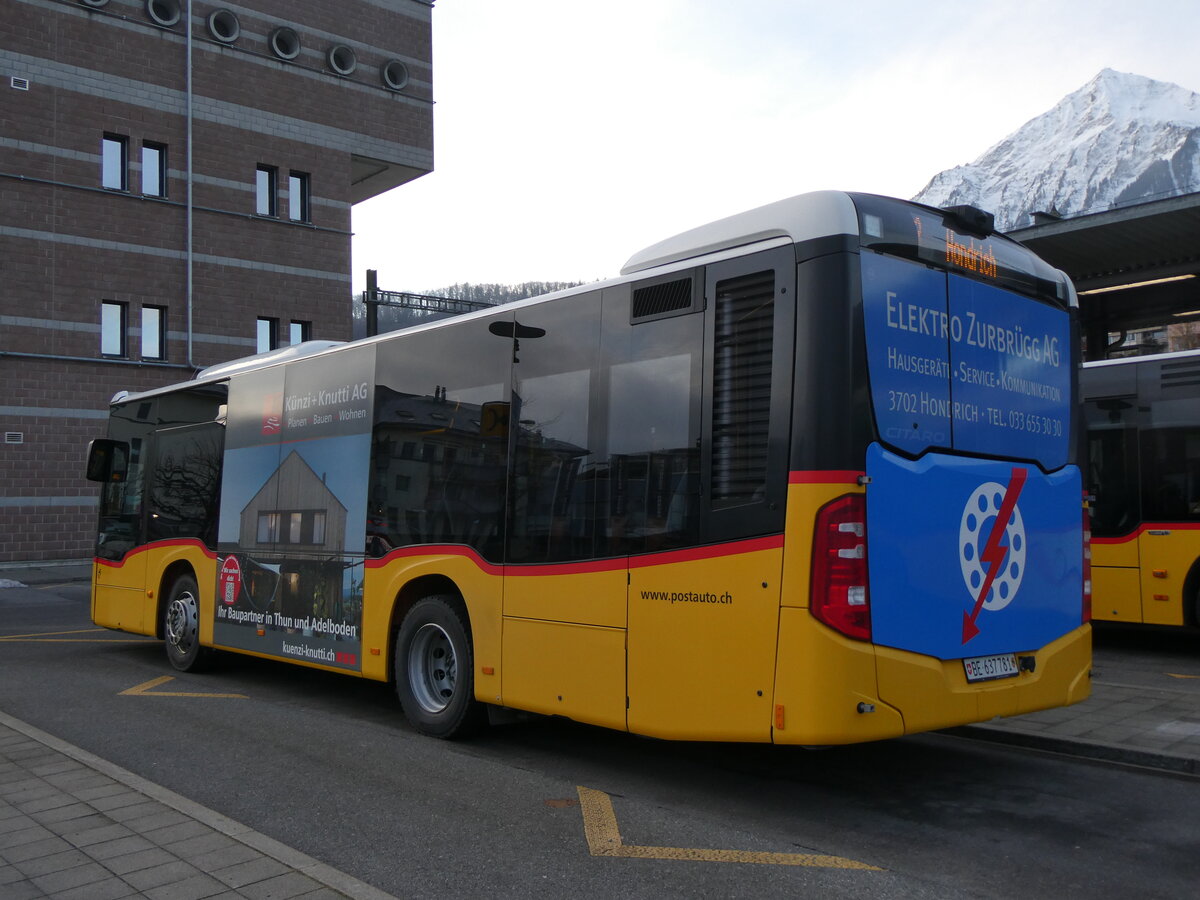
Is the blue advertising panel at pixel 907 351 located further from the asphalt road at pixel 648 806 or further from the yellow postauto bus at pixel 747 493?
the asphalt road at pixel 648 806

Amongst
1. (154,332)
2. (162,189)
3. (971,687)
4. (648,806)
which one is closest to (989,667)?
(971,687)

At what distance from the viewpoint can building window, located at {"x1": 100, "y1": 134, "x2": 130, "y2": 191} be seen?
29234 millimetres

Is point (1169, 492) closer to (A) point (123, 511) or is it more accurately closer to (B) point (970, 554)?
(B) point (970, 554)

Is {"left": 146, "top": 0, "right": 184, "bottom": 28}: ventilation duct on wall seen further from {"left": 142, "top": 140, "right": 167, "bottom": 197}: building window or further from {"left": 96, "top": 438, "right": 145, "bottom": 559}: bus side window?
{"left": 96, "top": 438, "right": 145, "bottom": 559}: bus side window

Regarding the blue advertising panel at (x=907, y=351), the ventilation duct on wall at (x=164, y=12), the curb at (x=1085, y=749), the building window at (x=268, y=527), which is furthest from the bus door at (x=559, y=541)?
the ventilation duct on wall at (x=164, y=12)

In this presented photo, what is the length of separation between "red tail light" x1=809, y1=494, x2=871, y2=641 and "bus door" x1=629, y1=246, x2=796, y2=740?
21cm

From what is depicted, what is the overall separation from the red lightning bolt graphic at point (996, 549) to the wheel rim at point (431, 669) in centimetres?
357

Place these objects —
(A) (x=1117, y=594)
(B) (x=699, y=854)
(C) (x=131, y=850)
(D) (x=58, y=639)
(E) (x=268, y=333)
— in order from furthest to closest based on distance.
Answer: (E) (x=268, y=333) → (D) (x=58, y=639) → (A) (x=1117, y=594) → (B) (x=699, y=854) → (C) (x=131, y=850)

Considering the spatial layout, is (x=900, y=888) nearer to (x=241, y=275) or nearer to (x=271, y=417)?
(x=271, y=417)

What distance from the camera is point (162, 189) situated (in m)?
30.2

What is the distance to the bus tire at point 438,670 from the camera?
7.35 meters

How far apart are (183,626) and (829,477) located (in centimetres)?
804

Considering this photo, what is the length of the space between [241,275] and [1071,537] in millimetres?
28593

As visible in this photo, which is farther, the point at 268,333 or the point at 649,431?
the point at 268,333
